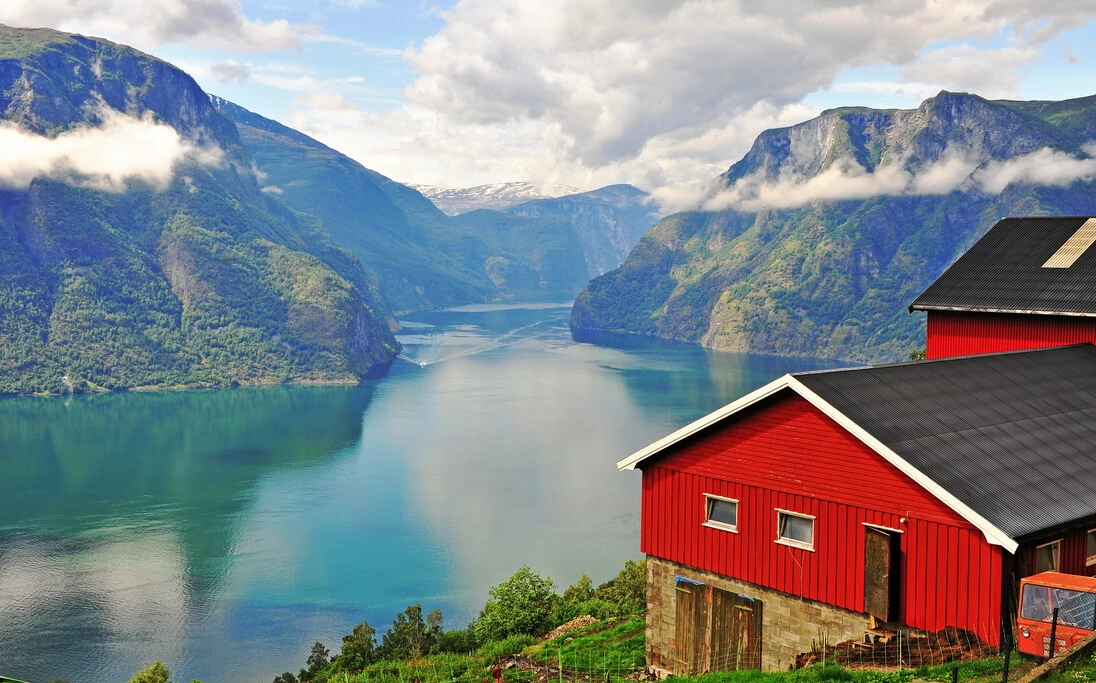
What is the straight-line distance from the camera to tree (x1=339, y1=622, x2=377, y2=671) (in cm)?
4547

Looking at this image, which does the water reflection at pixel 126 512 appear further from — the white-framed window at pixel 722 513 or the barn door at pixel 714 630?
the white-framed window at pixel 722 513

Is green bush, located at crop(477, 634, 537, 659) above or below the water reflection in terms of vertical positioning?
above

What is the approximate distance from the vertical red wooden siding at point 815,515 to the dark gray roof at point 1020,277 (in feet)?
42.9

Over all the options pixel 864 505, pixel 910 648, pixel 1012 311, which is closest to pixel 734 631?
pixel 910 648

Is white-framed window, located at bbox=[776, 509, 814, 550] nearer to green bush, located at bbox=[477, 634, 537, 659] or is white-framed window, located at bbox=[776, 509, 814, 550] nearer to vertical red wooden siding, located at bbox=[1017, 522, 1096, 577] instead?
vertical red wooden siding, located at bbox=[1017, 522, 1096, 577]

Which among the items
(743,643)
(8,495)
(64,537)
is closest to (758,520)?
(743,643)

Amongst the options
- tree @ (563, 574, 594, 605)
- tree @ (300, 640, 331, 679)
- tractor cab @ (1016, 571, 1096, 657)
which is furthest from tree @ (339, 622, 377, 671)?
tractor cab @ (1016, 571, 1096, 657)

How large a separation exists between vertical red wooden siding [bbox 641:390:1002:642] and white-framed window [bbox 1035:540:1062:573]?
4.26 ft

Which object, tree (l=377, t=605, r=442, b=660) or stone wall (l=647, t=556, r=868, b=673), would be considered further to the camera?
tree (l=377, t=605, r=442, b=660)

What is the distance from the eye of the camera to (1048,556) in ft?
59.9

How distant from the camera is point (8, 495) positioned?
10044 cm

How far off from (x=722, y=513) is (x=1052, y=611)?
737 centimetres

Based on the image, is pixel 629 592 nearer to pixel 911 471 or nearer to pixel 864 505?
pixel 864 505

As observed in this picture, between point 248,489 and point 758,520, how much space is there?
9074cm
